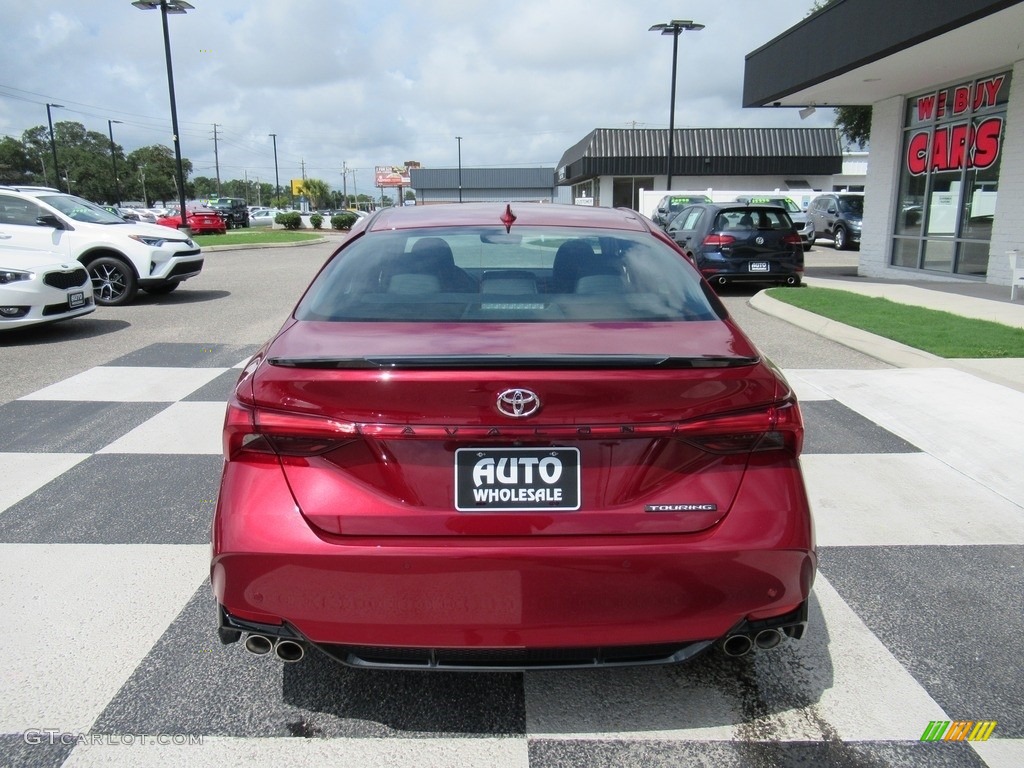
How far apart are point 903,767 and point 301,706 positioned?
72.8 inches

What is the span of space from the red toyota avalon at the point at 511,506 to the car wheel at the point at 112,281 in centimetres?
1066

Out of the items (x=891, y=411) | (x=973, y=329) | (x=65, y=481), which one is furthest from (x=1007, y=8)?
(x=65, y=481)

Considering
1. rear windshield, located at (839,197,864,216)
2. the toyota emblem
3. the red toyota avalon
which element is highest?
rear windshield, located at (839,197,864,216)

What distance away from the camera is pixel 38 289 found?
873 centimetres

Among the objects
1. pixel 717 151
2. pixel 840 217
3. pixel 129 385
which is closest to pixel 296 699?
pixel 129 385

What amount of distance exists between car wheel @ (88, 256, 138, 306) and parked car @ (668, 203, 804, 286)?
8.71m

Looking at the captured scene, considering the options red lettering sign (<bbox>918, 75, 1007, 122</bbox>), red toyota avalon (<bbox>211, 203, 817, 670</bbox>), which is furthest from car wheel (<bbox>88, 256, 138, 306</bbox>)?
red lettering sign (<bbox>918, 75, 1007, 122</bbox>)

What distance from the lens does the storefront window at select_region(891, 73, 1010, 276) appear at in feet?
44.0

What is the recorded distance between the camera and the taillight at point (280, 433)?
2.19m

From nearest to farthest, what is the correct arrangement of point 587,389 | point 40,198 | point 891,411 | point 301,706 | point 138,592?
point 587,389 → point 301,706 → point 138,592 → point 891,411 → point 40,198

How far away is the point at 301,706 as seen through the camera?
262 centimetres

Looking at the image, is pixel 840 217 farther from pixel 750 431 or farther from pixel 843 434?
pixel 750 431

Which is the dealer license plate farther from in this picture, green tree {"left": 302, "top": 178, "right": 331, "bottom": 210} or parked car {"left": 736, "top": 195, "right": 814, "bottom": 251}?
green tree {"left": 302, "top": 178, "right": 331, "bottom": 210}

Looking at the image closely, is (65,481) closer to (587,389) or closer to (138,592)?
(138,592)
